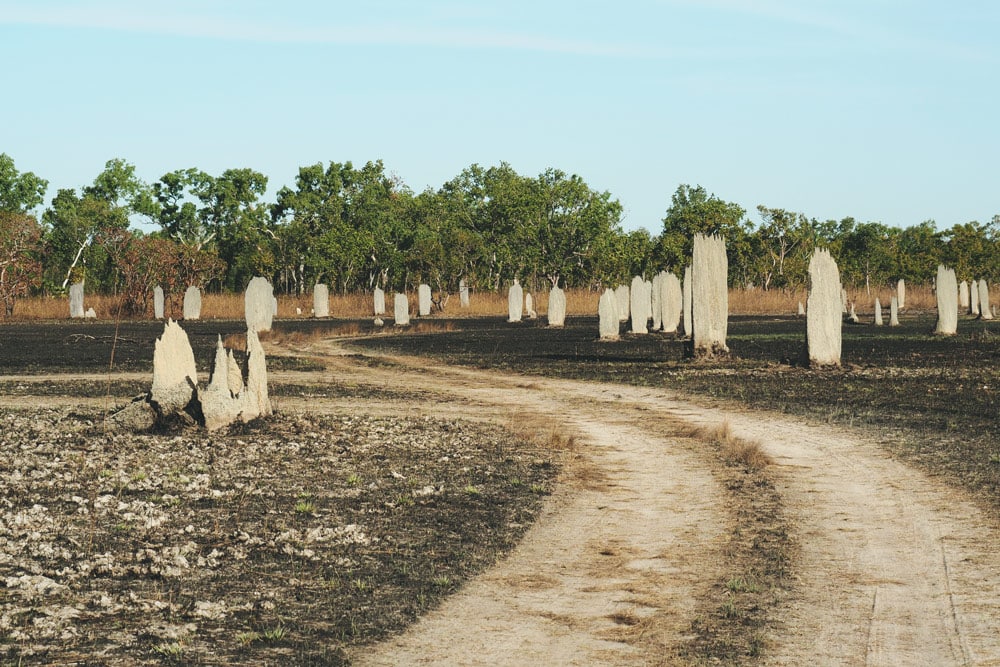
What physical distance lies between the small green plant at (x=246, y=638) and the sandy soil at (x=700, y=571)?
0.64m

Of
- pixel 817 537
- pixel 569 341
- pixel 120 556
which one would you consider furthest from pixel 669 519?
pixel 569 341

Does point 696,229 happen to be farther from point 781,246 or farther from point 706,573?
point 706,573

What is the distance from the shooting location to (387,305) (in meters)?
63.4

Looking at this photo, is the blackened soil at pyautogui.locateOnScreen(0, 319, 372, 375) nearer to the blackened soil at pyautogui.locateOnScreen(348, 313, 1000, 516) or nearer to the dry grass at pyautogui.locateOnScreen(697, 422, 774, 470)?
the blackened soil at pyautogui.locateOnScreen(348, 313, 1000, 516)

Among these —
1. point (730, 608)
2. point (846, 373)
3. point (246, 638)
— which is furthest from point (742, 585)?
point (846, 373)

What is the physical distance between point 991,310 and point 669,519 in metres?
46.6

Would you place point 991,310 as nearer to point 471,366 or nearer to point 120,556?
point 471,366

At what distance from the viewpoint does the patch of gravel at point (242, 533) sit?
6016 millimetres

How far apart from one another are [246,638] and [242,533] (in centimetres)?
248

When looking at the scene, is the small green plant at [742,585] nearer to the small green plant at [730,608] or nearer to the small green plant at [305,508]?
the small green plant at [730,608]

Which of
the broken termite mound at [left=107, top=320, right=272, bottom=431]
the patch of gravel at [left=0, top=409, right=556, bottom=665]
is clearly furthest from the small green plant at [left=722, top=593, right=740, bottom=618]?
the broken termite mound at [left=107, top=320, right=272, bottom=431]

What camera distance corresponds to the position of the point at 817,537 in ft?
26.5

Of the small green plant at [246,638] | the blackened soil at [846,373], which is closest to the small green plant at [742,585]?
the small green plant at [246,638]

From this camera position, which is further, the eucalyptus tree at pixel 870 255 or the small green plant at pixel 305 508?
the eucalyptus tree at pixel 870 255
